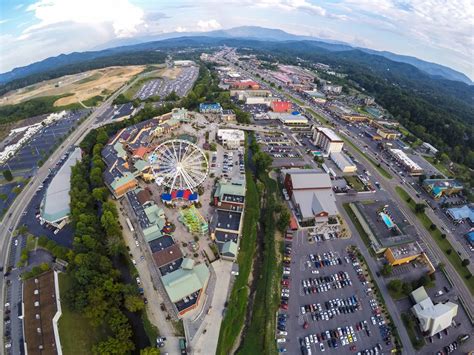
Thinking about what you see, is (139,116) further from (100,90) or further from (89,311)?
(89,311)

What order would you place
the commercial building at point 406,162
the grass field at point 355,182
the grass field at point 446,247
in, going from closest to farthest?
1. the grass field at point 446,247
2. the grass field at point 355,182
3. the commercial building at point 406,162

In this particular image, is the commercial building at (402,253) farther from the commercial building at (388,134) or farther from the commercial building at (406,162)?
the commercial building at (388,134)

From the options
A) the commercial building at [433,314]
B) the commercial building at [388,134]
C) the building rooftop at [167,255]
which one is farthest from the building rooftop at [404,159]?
the building rooftop at [167,255]

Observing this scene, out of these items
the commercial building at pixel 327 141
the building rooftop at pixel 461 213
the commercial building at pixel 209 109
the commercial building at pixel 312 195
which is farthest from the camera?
the commercial building at pixel 209 109

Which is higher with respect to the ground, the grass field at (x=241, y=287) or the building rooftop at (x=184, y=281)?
the building rooftop at (x=184, y=281)

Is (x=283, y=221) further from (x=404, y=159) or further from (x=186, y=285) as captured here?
(x=404, y=159)

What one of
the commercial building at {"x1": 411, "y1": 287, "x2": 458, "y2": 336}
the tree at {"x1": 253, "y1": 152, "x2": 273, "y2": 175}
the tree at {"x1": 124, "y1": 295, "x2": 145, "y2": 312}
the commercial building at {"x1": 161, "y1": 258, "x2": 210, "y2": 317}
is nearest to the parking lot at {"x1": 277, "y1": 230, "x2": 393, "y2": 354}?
the commercial building at {"x1": 411, "y1": 287, "x2": 458, "y2": 336}

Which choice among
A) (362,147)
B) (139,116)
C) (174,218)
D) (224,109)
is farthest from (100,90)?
(362,147)

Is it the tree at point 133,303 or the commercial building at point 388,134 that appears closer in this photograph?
the tree at point 133,303
